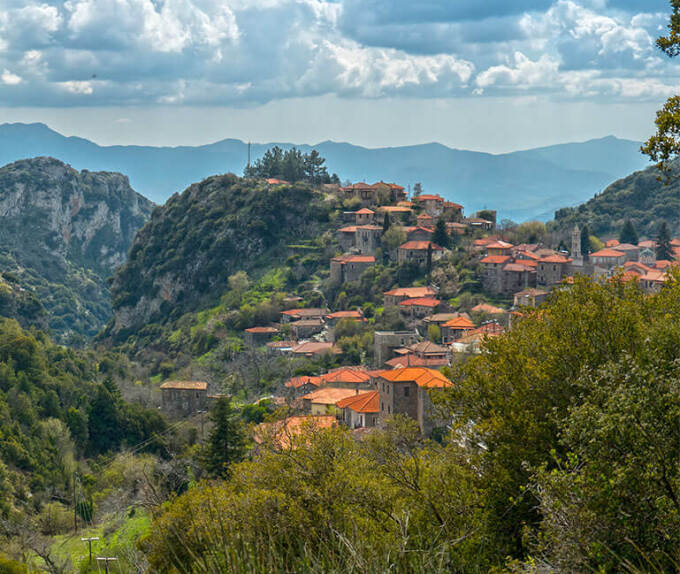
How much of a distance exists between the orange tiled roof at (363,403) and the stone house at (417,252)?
3552 centimetres

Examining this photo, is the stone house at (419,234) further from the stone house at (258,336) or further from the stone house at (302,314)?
the stone house at (258,336)

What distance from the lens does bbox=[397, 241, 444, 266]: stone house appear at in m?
73.8

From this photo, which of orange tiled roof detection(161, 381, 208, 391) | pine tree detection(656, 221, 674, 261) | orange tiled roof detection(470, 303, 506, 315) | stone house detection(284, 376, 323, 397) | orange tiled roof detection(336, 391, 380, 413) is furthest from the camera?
pine tree detection(656, 221, 674, 261)

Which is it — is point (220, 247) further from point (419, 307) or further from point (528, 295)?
point (528, 295)

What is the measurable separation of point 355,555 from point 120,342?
94.0m

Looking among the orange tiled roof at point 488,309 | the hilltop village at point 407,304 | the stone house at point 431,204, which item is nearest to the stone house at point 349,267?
the hilltop village at point 407,304

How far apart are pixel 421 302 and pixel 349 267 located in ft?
55.0

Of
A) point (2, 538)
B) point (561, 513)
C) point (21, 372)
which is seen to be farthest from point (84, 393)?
point (561, 513)

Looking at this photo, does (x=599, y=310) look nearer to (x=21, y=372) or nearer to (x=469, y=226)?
(x=21, y=372)

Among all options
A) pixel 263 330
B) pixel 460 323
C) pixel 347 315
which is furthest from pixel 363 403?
pixel 263 330

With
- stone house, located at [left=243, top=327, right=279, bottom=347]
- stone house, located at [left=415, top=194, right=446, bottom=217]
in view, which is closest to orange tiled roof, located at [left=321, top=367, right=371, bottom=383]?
stone house, located at [left=243, top=327, right=279, bottom=347]

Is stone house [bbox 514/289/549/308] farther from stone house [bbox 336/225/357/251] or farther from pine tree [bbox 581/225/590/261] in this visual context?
stone house [bbox 336/225/357/251]

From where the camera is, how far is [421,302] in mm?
63406

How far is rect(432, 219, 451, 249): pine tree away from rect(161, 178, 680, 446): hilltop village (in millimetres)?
99
